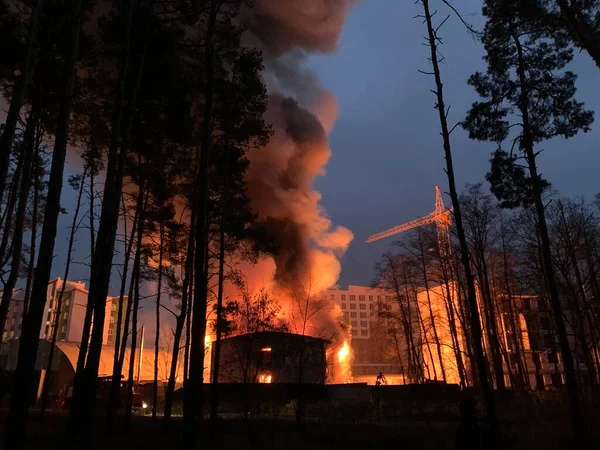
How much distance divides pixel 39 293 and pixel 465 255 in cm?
915

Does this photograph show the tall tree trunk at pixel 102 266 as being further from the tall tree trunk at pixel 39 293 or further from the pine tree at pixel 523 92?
the pine tree at pixel 523 92

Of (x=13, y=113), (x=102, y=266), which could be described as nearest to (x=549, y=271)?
(x=102, y=266)

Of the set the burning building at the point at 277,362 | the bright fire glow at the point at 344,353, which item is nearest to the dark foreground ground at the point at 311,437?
the burning building at the point at 277,362

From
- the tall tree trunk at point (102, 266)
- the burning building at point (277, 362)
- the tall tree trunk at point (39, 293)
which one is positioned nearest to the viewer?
the tall tree trunk at point (39, 293)

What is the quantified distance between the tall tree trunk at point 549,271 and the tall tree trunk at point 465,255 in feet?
6.85

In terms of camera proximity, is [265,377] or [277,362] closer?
[277,362]

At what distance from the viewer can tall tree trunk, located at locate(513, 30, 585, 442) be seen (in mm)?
10438

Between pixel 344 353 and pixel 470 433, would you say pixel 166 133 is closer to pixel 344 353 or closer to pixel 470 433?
pixel 470 433

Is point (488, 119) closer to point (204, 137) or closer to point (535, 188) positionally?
point (535, 188)

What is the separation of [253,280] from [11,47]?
935 inches

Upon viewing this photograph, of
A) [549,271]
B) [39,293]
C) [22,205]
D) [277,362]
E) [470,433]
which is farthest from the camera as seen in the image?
[277,362]

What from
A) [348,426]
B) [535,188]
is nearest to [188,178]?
[348,426]

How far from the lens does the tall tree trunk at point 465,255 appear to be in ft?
30.4

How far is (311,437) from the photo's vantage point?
478 inches
